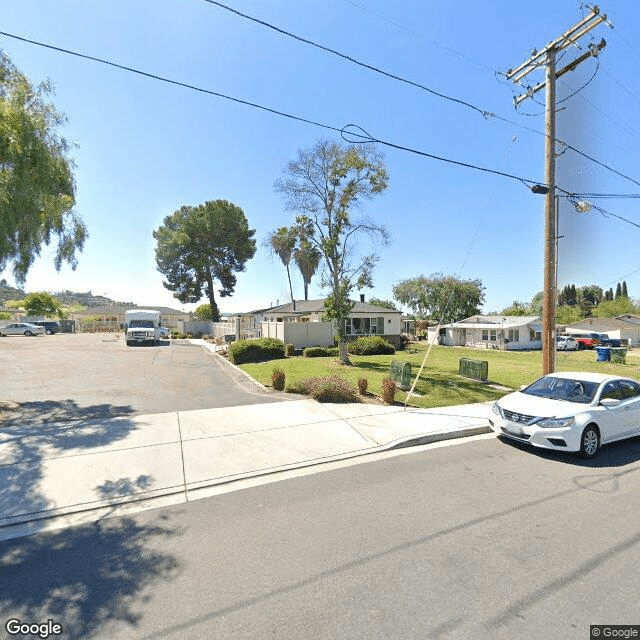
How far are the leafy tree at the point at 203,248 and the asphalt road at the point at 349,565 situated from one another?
5301 centimetres

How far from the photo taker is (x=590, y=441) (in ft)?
23.9

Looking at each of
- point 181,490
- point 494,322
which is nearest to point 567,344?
point 494,322

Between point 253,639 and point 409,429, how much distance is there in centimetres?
642

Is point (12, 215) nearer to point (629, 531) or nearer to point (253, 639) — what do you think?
point (253, 639)

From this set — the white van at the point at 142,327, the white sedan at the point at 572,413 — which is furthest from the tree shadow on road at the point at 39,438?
the white van at the point at 142,327

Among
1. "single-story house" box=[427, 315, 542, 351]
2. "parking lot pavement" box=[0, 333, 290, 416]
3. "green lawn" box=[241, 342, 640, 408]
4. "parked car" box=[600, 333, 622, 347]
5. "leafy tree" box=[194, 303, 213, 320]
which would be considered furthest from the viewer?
"leafy tree" box=[194, 303, 213, 320]

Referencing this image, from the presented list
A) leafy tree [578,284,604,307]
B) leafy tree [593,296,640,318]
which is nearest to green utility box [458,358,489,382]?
leafy tree [593,296,640,318]

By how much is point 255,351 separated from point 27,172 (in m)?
14.4

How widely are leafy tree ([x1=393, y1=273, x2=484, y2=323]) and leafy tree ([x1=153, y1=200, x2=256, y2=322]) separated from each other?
2750cm

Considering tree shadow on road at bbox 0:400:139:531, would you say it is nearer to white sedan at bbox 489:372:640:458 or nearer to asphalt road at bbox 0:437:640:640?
asphalt road at bbox 0:437:640:640

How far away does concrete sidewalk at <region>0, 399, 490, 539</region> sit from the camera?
5.43 meters

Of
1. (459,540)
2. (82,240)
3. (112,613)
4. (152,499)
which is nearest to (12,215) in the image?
(82,240)

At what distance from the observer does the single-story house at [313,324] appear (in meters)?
27.4

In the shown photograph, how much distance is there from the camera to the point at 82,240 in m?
11.6
